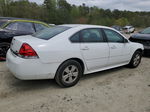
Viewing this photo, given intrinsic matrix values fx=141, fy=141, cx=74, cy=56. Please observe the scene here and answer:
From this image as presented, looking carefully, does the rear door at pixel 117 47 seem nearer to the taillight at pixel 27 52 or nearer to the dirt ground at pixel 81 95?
the dirt ground at pixel 81 95

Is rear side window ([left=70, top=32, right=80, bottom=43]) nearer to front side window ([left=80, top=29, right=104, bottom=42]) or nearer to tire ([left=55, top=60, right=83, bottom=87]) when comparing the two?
front side window ([left=80, top=29, right=104, bottom=42])

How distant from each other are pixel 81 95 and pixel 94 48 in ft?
3.92

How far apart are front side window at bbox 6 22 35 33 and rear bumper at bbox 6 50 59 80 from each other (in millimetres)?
2444

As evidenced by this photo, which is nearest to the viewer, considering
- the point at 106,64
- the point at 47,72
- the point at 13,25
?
the point at 47,72

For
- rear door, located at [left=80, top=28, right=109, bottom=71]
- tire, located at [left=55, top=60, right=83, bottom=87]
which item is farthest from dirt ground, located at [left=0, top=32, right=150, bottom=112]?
rear door, located at [left=80, top=28, right=109, bottom=71]

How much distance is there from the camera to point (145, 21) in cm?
4853

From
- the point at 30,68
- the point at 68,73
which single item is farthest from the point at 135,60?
the point at 30,68

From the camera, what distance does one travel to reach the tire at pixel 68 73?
3.11m

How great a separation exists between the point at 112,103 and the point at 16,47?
2317 mm

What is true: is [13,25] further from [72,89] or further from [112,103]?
[112,103]

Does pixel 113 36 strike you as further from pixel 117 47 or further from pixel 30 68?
pixel 30 68

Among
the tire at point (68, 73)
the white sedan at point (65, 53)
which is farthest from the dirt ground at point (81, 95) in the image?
the white sedan at point (65, 53)

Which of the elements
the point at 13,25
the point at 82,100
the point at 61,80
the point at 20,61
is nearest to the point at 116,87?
the point at 82,100

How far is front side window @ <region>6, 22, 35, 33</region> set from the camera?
499 centimetres
